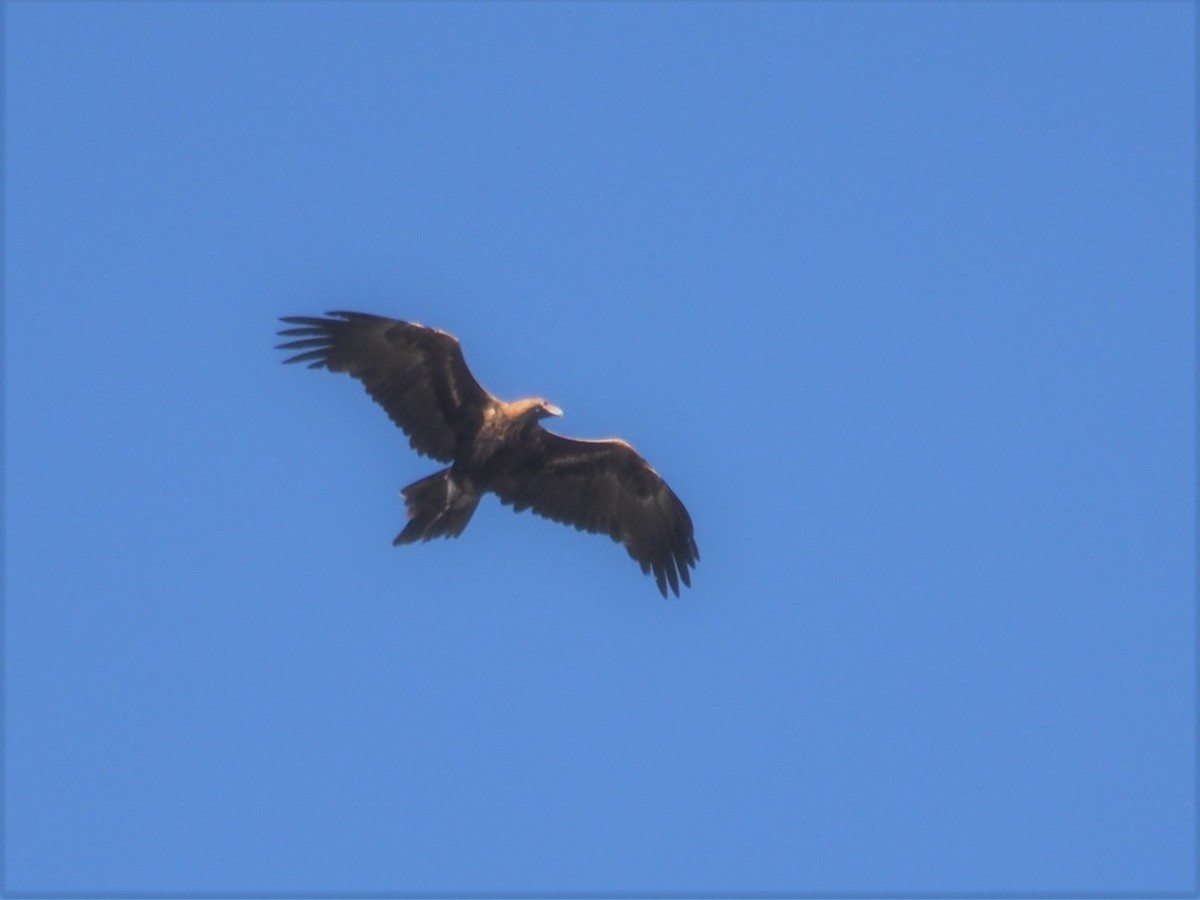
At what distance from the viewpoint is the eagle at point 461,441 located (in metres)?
15.7

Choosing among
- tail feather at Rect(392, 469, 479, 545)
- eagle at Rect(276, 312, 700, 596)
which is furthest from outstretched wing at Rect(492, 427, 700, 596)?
tail feather at Rect(392, 469, 479, 545)

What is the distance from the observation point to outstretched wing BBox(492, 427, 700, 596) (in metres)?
16.4

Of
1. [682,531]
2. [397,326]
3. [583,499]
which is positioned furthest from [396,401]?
[682,531]

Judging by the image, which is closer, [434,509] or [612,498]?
[434,509]

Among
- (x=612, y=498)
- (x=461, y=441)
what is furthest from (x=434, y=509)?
(x=612, y=498)

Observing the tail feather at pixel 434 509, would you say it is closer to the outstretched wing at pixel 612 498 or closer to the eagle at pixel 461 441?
the eagle at pixel 461 441

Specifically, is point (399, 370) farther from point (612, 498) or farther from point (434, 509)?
point (612, 498)

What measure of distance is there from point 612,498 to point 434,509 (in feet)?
6.63

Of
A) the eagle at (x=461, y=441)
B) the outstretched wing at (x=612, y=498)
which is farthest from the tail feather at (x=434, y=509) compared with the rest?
the outstretched wing at (x=612, y=498)

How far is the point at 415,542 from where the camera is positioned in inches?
614

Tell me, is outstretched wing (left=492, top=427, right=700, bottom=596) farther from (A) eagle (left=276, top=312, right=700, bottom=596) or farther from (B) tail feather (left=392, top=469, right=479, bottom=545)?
(B) tail feather (left=392, top=469, right=479, bottom=545)

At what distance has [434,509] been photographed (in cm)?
1562

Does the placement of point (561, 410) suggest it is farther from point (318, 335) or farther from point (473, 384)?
point (318, 335)

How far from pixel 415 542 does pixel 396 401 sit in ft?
4.57
